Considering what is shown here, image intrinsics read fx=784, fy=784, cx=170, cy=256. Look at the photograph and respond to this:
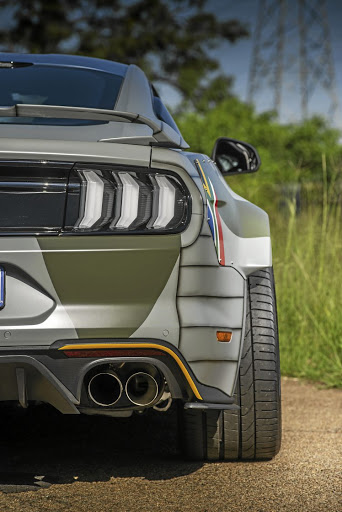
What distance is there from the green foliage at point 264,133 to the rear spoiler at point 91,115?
17.2 m

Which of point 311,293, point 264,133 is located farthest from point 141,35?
point 311,293

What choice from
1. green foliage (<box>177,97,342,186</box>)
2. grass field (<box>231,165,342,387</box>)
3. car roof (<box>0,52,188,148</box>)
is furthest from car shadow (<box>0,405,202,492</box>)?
green foliage (<box>177,97,342,186</box>)

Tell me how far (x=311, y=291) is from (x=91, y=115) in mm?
3473

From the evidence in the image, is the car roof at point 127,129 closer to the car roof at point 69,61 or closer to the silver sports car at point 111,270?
the silver sports car at point 111,270

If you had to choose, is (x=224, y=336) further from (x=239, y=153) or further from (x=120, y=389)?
(x=239, y=153)

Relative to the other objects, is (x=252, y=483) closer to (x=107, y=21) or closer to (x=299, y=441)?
(x=299, y=441)

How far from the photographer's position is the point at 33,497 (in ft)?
9.13

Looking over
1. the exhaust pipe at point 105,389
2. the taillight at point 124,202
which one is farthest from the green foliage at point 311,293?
the taillight at point 124,202

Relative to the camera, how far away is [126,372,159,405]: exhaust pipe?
2.56 meters

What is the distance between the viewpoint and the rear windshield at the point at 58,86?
10.6ft

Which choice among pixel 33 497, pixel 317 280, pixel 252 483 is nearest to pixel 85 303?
pixel 33 497

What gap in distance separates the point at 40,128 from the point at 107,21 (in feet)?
95.3

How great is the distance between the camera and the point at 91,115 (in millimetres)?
2689

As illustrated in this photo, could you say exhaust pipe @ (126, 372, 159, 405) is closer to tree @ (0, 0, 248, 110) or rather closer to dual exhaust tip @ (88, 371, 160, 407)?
dual exhaust tip @ (88, 371, 160, 407)
